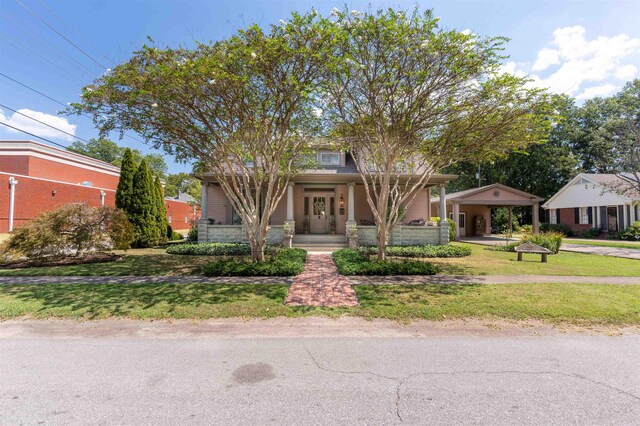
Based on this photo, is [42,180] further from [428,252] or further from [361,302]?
[428,252]

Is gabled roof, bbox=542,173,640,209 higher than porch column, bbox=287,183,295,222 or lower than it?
higher

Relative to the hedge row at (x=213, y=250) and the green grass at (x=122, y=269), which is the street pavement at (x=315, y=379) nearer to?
the green grass at (x=122, y=269)

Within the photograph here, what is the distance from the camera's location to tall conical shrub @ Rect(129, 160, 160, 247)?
52.2ft

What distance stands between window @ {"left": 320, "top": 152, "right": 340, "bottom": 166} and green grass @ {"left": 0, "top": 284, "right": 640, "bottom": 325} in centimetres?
1298

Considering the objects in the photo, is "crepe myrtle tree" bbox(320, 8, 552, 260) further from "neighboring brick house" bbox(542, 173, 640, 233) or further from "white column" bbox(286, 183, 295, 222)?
"neighboring brick house" bbox(542, 173, 640, 233)

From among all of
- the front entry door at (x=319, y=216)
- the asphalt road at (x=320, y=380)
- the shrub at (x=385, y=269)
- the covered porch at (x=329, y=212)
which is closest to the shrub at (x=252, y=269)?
the shrub at (x=385, y=269)

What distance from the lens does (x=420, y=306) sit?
578cm

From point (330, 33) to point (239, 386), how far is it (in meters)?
7.43

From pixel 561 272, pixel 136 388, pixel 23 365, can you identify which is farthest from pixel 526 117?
pixel 23 365

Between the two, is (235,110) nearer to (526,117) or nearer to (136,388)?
(136,388)

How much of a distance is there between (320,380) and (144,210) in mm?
15986

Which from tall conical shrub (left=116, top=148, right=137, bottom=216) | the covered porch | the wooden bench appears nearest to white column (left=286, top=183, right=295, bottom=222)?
the covered porch

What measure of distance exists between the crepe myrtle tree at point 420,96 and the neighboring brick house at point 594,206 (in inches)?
813

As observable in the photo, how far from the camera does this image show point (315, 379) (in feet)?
10.8
